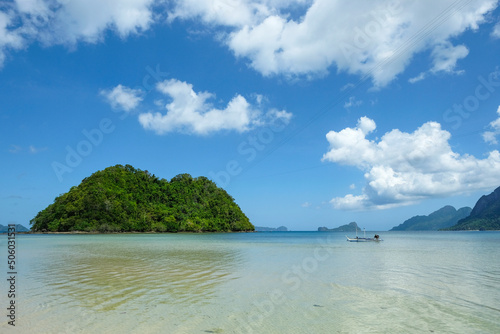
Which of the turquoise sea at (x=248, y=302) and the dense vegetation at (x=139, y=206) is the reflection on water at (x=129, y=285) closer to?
the turquoise sea at (x=248, y=302)

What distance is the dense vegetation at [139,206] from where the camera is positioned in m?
120

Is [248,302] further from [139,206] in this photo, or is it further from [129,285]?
[139,206]

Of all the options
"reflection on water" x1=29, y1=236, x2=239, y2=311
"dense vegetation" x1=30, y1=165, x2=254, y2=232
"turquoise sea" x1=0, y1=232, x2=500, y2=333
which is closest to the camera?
"turquoise sea" x1=0, y1=232, x2=500, y2=333

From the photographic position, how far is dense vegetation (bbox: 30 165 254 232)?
4710 inches

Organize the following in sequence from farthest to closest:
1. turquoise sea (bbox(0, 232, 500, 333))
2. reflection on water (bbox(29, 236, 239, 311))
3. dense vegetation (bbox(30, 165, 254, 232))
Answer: dense vegetation (bbox(30, 165, 254, 232))
reflection on water (bbox(29, 236, 239, 311))
turquoise sea (bbox(0, 232, 500, 333))

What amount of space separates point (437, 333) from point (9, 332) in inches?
409

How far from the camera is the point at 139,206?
139m

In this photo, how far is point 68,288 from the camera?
1224 centimetres

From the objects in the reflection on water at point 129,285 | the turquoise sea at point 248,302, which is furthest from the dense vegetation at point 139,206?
the turquoise sea at point 248,302

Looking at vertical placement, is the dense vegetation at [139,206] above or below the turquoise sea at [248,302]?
above

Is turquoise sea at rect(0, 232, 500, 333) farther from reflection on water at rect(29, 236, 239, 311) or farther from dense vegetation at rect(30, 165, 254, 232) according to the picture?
dense vegetation at rect(30, 165, 254, 232)

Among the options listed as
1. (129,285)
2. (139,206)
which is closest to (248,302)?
(129,285)

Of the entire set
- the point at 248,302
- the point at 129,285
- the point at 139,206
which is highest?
the point at 139,206

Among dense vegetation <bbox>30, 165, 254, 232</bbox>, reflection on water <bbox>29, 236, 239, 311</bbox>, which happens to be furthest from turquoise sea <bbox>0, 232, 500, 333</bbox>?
dense vegetation <bbox>30, 165, 254, 232</bbox>
